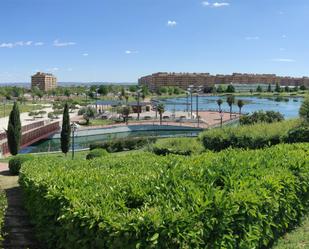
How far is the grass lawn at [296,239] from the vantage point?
597 cm

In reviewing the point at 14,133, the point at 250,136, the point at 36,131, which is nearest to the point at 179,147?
the point at 250,136

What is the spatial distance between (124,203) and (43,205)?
228cm

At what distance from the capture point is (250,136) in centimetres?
1795

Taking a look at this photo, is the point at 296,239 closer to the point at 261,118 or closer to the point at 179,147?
the point at 179,147

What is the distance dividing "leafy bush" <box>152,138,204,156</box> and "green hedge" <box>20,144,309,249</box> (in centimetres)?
1212

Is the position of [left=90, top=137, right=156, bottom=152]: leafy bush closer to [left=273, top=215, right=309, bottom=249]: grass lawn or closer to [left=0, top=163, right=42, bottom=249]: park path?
[left=0, top=163, right=42, bottom=249]: park path

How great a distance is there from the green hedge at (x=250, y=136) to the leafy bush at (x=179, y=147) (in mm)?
468

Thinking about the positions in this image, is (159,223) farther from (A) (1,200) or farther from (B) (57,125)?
(B) (57,125)

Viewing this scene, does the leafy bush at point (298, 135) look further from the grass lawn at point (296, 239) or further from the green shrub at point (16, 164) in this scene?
the green shrub at point (16, 164)

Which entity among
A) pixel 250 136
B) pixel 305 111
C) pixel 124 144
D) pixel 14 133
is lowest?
pixel 124 144

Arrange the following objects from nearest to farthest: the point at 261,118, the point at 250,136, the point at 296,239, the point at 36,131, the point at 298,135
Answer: the point at 296,239 → the point at 298,135 → the point at 250,136 → the point at 36,131 → the point at 261,118

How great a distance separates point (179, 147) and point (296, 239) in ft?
45.2

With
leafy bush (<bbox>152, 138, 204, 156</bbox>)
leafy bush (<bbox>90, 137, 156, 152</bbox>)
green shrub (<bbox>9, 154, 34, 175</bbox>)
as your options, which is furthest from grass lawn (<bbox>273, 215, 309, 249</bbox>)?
leafy bush (<bbox>90, 137, 156, 152</bbox>)

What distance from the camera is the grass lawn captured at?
235 inches
